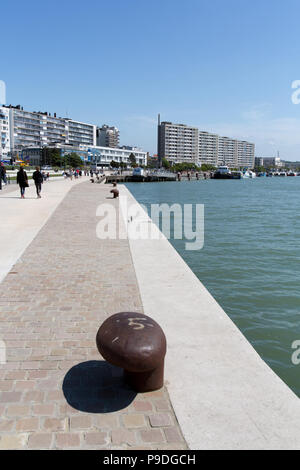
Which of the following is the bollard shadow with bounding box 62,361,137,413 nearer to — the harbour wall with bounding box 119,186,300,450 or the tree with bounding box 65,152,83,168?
the harbour wall with bounding box 119,186,300,450

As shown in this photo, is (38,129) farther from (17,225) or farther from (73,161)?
(17,225)

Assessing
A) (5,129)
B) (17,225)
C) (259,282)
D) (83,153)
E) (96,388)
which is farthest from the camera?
(83,153)

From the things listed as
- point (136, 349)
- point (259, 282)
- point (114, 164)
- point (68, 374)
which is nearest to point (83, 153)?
point (114, 164)

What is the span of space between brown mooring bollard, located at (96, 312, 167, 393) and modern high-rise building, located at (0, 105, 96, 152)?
16512cm

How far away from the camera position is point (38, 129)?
172m

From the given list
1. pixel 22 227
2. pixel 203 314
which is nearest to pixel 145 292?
pixel 203 314

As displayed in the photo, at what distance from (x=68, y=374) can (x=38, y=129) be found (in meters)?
182

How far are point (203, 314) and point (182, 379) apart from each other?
1738mm

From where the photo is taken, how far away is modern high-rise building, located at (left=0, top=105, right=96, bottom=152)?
159m

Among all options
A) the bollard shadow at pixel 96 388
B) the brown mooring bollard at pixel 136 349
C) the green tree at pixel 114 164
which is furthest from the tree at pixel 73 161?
the brown mooring bollard at pixel 136 349

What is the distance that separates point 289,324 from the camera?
6.67 metres

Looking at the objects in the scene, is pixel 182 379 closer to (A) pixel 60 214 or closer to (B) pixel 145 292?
(B) pixel 145 292

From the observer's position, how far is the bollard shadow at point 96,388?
133 inches

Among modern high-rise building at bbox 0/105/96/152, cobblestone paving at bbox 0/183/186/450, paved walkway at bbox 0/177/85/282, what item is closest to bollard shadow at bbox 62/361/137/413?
cobblestone paving at bbox 0/183/186/450
